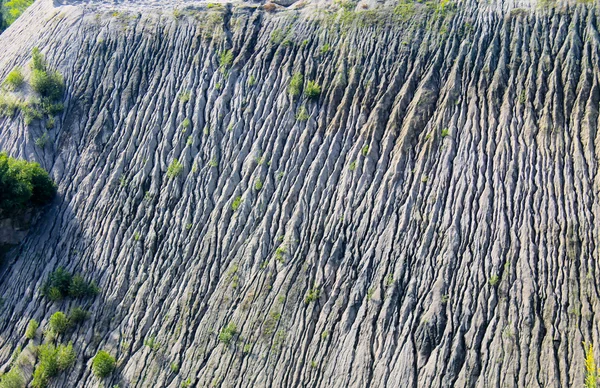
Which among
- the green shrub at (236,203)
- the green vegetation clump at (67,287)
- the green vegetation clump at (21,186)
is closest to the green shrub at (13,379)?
the green vegetation clump at (67,287)

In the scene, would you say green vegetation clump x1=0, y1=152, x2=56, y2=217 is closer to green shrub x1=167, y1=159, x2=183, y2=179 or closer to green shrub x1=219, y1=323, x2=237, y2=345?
green shrub x1=167, y1=159, x2=183, y2=179


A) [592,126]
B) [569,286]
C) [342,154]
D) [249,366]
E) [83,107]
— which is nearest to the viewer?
[569,286]

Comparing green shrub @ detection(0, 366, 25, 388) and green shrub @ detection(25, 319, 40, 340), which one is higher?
green shrub @ detection(25, 319, 40, 340)

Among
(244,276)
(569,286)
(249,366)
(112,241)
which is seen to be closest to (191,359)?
(249,366)

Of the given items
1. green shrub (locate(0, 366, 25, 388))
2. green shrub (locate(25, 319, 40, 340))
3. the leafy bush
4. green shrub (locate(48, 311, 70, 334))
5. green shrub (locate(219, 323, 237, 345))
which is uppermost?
green shrub (locate(219, 323, 237, 345))

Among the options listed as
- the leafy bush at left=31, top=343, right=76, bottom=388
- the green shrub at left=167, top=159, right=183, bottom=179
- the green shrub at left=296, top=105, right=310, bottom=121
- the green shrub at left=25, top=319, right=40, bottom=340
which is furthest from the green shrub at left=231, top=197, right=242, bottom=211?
the green shrub at left=25, top=319, right=40, bottom=340

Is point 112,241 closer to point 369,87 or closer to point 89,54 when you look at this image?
point 89,54

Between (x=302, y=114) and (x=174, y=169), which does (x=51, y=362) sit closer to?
(x=174, y=169)
